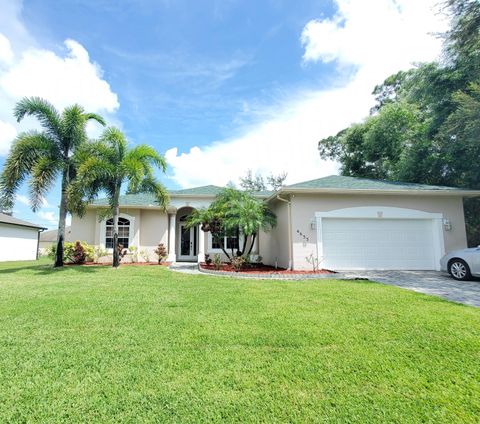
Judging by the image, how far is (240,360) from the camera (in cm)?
337

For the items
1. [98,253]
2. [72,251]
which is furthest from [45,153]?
[98,253]

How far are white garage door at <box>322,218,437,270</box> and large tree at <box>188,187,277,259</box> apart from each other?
2.82m

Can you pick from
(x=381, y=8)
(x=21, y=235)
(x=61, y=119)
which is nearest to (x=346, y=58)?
(x=381, y=8)

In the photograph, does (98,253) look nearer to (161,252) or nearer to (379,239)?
(161,252)

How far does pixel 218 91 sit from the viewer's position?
1468 cm

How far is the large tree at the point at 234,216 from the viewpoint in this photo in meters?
11.7

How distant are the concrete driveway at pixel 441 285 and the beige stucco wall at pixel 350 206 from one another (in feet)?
9.22

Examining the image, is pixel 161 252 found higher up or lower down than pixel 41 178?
lower down

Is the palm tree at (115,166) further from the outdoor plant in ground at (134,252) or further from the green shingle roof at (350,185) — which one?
the green shingle roof at (350,185)

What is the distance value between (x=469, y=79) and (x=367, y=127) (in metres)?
8.34

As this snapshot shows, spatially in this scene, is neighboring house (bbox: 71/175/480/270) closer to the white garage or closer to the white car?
the white garage

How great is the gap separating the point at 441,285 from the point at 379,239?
3.86 meters

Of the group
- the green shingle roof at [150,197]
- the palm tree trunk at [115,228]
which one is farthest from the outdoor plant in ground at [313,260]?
the palm tree trunk at [115,228]

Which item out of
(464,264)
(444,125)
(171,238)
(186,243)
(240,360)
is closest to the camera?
(240,360)
